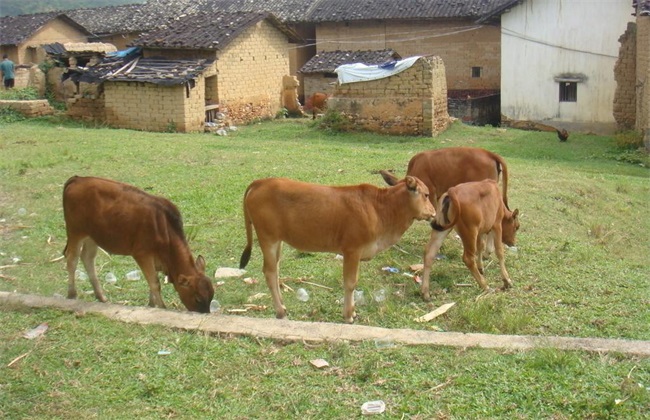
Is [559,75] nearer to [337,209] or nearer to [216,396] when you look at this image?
[337,209]

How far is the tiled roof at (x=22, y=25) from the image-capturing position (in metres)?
36.8

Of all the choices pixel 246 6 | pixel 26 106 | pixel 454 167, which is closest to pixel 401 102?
pixel 26 106

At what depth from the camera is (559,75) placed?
2803 cm

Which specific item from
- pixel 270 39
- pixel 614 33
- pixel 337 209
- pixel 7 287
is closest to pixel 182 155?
pixel 7 287

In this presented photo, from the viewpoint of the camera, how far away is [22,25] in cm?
3797

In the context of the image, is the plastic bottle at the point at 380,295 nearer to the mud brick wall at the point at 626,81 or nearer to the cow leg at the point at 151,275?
the cow leg at the point at 151,275

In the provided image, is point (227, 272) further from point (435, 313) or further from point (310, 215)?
point (435, 313)

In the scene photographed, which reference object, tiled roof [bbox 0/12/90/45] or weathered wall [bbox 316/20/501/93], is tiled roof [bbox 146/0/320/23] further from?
tiled roof [bbox 0/12/90/45]

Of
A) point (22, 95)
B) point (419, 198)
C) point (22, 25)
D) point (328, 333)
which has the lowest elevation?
point (328, 333)

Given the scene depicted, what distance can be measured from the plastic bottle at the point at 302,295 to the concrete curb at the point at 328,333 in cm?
135

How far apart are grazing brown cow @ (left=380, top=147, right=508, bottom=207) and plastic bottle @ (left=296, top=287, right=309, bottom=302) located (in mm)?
2515

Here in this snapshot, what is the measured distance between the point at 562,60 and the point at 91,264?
2372 centimetres

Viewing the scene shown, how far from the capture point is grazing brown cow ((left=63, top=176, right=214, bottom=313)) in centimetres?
704

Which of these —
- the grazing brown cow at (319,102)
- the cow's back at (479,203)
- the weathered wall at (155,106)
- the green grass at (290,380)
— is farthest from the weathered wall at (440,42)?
the green grass at (290,380)
